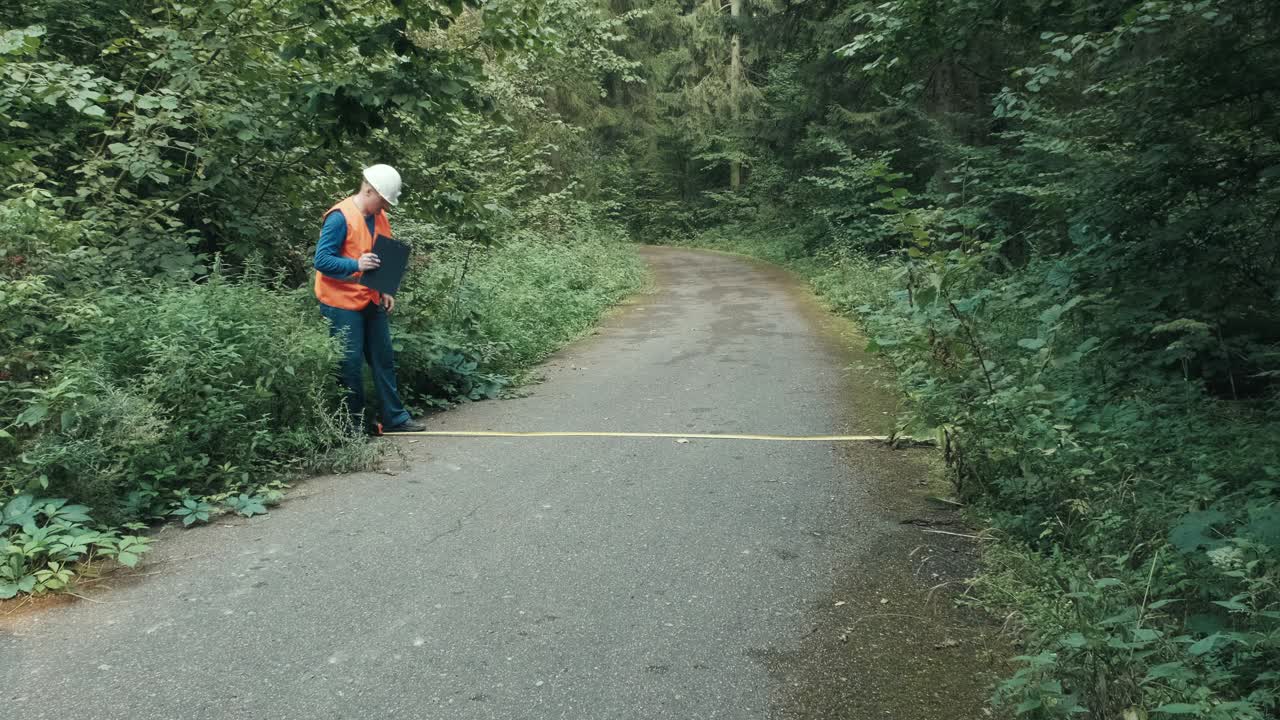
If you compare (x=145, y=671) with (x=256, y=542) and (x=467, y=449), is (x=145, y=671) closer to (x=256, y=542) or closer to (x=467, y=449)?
(x=256, y=542)

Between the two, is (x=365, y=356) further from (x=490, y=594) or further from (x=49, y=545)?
(x=490, y=594)

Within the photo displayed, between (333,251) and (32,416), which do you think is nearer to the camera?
(32,416)

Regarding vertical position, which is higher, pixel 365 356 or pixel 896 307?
pixel 896 307

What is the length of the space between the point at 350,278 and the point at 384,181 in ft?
2.57

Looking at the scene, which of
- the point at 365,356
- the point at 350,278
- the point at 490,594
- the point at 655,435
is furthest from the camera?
the point at 365,356

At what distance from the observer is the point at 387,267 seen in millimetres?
6352

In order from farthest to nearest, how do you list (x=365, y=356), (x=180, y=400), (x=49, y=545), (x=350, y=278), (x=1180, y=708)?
(x=365, y=356), (x=350, y=278), (x=180, y=400), (x=49, y=545), (x=1180, y=708)

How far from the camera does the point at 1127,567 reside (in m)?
3.60

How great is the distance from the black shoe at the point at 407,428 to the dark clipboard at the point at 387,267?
112 centimetres

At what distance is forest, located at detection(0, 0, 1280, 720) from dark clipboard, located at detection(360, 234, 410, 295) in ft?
1.92

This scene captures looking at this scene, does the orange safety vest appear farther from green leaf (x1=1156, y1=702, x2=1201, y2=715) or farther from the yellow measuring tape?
green leaf (x1=1156, y1=702, x2=1201, y2=715)

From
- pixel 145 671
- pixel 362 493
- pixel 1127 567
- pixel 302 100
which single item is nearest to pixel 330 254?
pixel 302 100

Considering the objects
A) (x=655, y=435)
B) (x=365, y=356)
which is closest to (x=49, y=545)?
(x=365, y=356)

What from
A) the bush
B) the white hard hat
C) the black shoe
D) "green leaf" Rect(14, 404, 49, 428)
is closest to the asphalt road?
the black shoe
